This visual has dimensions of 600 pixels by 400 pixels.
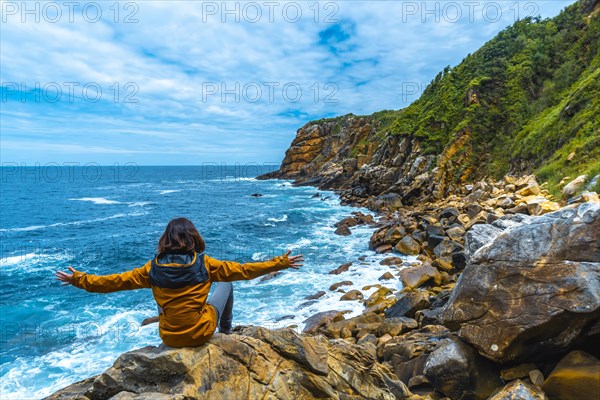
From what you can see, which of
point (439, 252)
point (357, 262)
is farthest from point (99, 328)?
point (439, 252)

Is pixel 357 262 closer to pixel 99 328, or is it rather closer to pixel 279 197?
pixel 99 328

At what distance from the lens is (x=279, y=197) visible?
220 ft

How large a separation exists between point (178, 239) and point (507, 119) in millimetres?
42647

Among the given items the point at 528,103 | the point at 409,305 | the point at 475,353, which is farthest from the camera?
the point at 528,103

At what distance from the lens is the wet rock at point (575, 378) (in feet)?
16.6

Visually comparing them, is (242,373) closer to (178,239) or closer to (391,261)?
(178,239)

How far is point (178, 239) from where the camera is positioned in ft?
15.4

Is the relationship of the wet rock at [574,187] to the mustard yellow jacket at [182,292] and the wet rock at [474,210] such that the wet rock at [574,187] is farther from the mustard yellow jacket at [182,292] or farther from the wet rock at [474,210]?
the mustard yellow jacket at [182,292]

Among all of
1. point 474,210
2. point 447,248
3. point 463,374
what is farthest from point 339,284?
point 463,374

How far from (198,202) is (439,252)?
56.4 m

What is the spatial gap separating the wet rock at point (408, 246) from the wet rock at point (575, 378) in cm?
1756

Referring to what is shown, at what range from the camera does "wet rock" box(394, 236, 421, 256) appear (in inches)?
906

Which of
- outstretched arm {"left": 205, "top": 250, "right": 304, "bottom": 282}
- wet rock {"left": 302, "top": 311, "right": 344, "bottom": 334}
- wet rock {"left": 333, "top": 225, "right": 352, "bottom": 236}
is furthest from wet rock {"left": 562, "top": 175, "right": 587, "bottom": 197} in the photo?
wet rock {"left": 333, "top": 225, "right": 352, "bottom": 236}

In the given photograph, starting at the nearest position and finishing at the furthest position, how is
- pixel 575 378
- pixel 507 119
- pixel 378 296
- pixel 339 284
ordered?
1. pixel 575 378
2. pixel 378 296
3. pixel 339 284
4. pixel 507 119
